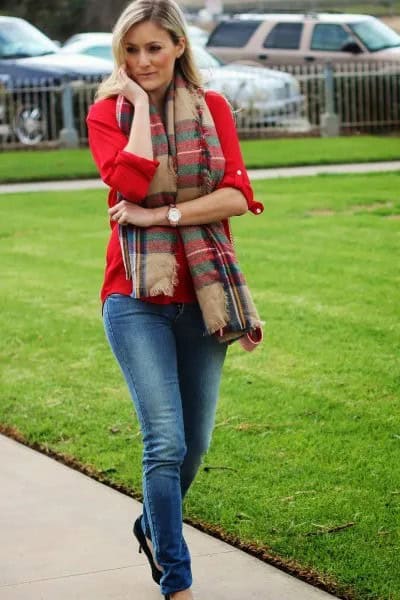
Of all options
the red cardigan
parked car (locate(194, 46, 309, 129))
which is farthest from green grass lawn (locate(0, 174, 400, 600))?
parked car (locate(194, 46, 309, 129))

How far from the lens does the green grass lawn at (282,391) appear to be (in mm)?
5035

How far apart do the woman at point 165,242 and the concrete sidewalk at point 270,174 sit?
39.1ft

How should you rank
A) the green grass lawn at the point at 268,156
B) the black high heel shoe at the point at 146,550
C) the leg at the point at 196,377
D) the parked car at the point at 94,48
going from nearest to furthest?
the leg at the point at 196,377
the black high heel shoe at the point at 146,550
the green grass lawn at the point at 268,156
the parked car at the point at 94,48

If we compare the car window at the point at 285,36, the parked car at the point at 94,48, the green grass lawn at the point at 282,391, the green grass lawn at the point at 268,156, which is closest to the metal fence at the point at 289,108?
the green grass lawn at the point at 268,156

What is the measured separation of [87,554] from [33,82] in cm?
1822

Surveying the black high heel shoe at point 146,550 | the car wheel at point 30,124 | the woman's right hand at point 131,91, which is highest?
the woman's right hand at point 131,91

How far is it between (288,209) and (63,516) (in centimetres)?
843

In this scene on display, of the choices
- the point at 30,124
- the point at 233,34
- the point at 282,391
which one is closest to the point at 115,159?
the point at 282,391

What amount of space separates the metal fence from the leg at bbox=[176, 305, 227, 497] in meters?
17.7

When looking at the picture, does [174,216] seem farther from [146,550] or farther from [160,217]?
[146,550]

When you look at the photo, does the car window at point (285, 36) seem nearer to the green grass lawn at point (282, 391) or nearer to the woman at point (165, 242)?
the green grass lawn at point (282, 391)

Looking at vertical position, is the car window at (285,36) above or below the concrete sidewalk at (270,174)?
above

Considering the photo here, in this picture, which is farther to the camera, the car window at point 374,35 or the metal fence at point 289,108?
the car window at point 374,35

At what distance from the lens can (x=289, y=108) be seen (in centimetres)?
2306
